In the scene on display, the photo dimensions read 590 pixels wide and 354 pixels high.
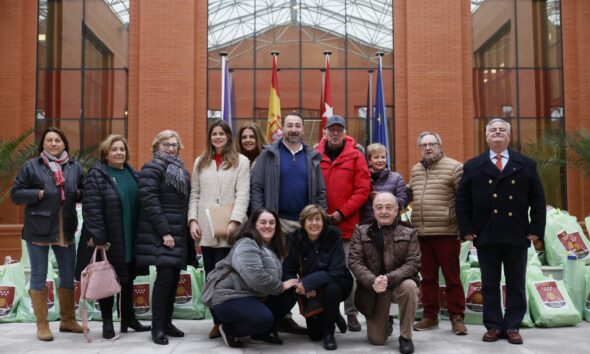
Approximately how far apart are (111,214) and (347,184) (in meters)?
2.41

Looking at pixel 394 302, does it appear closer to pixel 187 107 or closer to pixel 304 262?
pixel 304 262

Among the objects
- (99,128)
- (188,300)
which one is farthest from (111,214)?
(99,128)

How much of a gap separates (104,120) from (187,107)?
259 cm

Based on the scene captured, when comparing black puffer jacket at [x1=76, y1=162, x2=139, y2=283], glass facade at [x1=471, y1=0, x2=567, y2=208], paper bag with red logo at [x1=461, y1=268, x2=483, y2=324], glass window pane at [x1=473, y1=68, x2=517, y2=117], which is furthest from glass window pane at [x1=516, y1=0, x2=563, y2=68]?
black puffer jacket at [x1=76, y1=162, x2=139, y2=283]

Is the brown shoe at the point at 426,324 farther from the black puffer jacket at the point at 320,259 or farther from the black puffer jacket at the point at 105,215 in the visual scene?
the black puffer jacket at the point at 105,215

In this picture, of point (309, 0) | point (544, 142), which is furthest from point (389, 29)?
point (544, 142)

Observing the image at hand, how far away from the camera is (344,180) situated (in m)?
6.65

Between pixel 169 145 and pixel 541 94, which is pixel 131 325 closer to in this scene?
pixel 169 145

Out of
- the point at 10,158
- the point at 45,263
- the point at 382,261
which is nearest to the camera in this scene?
the point at 382,261

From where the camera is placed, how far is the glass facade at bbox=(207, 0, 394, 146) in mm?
17656

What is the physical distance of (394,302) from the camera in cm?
607

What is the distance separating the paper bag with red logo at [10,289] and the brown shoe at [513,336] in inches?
224

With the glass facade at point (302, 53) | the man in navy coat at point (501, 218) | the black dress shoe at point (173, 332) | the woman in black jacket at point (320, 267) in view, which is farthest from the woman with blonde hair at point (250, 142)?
the glass facade at point (302, 53)

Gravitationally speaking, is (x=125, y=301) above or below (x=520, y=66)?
below
